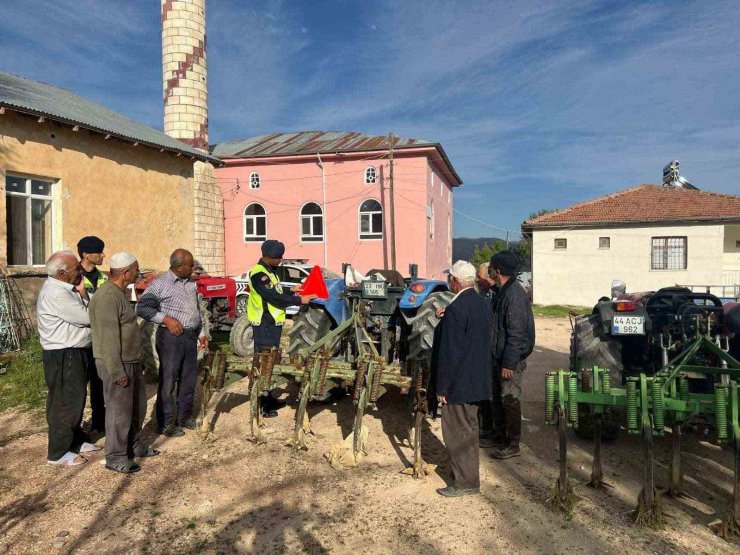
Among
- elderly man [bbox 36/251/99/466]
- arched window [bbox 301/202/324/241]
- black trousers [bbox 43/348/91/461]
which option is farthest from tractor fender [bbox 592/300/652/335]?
arched window [bbox 301/202/324/241]

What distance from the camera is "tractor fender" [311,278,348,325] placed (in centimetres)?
589

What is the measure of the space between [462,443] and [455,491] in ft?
1.08

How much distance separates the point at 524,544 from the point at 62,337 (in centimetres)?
380

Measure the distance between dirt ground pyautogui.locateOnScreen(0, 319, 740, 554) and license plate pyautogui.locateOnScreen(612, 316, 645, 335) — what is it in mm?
996

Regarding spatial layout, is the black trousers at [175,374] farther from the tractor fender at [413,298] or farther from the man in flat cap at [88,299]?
the tractor fender at [413,298]

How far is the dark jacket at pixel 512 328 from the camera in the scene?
14.8ft

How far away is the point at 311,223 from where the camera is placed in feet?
67.6

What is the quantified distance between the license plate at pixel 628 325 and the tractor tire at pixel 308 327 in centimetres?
290

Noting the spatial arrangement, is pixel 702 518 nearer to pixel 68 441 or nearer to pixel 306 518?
pixel 306 518

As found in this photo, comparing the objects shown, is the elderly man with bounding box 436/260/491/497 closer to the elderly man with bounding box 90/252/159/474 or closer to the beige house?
the elderly man with bounding box 90/252/159/474

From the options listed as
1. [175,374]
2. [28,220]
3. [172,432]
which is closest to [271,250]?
[175,374]

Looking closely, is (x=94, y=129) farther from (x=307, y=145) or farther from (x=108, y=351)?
(x=307, y=145)

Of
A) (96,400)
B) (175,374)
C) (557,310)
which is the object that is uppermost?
(175,374)

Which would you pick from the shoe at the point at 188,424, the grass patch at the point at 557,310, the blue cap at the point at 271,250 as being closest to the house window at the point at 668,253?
the grass patch at the point at 557,310
